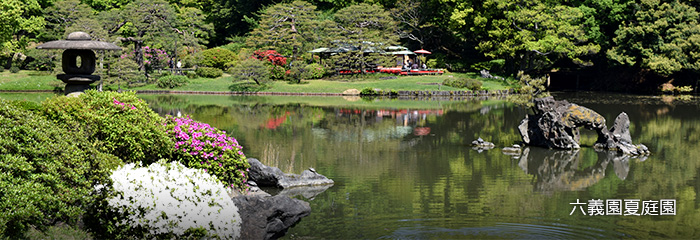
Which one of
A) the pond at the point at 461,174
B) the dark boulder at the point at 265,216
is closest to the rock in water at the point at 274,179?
the pond at the point at 461,174

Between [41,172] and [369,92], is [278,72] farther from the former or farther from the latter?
[41,172]


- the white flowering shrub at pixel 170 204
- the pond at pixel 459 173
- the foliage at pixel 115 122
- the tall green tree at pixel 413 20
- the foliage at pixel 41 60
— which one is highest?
the tall green tree at pixel 413 20

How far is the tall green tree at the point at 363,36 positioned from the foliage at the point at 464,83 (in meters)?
7.08

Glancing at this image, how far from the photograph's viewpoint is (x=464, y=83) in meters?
46.9

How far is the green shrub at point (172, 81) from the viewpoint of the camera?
48.7 meters

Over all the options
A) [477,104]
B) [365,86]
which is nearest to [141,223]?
[477,104]

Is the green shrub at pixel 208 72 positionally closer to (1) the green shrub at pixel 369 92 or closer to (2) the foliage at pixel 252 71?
(2) the foliage at pixel 252 71

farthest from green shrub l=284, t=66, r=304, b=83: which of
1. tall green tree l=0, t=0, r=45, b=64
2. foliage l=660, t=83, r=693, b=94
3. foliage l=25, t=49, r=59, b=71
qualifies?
foliage l=660, t=83, r=693, b=94

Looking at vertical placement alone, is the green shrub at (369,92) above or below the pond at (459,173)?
above

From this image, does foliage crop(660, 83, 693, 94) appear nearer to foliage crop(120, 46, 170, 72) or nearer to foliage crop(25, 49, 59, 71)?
foliage crop(120, 46, 170, 72)

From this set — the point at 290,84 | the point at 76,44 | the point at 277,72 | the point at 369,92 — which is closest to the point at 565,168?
the point at 76,44

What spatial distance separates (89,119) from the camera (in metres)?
10.1

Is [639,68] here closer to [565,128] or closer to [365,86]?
[365,86]

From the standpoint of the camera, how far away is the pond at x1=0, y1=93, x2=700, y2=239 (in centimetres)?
1105
